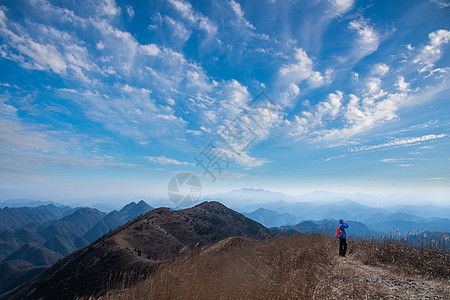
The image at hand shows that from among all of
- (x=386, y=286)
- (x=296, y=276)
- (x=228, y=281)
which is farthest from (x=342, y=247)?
(x=228, y=281)

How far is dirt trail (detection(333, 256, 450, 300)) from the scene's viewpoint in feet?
13.8

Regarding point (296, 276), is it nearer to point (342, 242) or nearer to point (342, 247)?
point (342, 242)

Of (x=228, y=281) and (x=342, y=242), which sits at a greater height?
(x=342, y=242)

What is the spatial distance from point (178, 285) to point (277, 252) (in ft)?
13.8

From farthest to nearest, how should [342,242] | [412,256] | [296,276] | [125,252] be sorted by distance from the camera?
[125,252] < [342,242] < [412,256] < [296,276]

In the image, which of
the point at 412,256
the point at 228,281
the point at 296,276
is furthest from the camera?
the point at 412,256

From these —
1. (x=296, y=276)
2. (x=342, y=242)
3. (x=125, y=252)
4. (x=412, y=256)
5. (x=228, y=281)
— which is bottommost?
(x=125, y=252)

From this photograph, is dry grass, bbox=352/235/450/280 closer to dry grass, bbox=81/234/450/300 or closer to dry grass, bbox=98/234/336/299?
dry grass, bbox=81/234/450/300

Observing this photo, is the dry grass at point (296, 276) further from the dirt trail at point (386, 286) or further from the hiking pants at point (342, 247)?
the hiking pants at point (342, 247)

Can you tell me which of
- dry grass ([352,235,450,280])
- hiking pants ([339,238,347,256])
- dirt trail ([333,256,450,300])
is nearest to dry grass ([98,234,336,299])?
dirt trail ([333,256,450,300])

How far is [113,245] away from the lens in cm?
3841

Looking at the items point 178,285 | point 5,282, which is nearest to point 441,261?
point 178,285

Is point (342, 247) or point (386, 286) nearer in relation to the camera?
point (386, 286)

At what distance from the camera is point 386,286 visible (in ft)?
15.5
